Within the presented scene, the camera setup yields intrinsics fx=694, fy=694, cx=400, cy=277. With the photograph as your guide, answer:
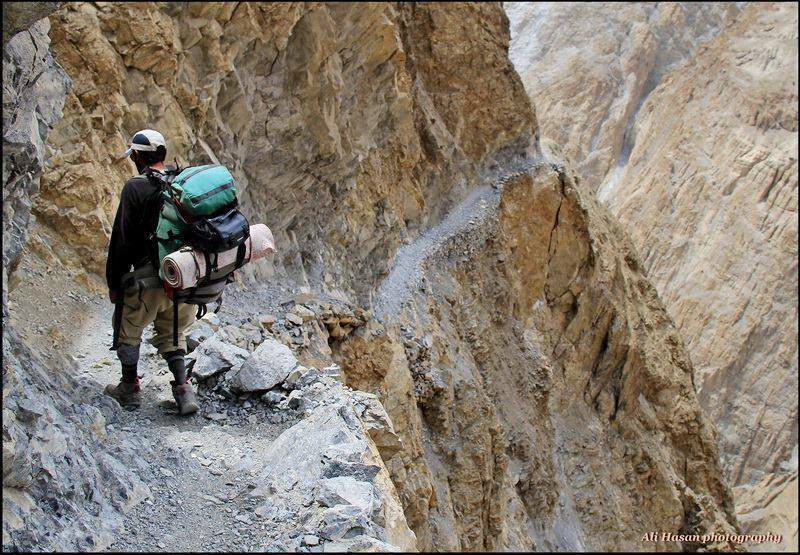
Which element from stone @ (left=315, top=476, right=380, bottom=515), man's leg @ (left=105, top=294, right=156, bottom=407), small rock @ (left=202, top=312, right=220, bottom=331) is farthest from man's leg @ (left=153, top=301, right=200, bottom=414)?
small rock @ (left=202, top=312, right=220, bottom=331)

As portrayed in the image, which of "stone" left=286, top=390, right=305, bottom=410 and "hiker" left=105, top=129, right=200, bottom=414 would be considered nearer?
"hiker" left=105, top=129, right=200, bottom=414

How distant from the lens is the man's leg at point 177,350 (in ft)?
18.0

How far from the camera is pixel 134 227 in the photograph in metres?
5.25

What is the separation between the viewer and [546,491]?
18.8 m

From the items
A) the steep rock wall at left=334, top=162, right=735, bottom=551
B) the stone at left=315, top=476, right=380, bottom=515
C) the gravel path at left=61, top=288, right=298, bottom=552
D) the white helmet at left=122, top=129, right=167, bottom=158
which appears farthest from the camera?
the steep rock wall at left=334, top=162, right=735, bottom=551

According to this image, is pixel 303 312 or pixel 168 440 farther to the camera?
pixel 303 312

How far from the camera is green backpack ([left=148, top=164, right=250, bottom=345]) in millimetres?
4820

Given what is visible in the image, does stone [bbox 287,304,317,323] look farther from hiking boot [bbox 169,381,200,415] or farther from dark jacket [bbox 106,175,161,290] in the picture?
dark jacket [bbox 106,175,161,290]

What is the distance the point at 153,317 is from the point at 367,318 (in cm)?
741

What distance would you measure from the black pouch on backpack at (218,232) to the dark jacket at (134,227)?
1.64ft

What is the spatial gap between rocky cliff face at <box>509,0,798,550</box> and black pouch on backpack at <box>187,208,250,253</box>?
42.9m

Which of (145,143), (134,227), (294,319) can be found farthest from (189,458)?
(294,319)

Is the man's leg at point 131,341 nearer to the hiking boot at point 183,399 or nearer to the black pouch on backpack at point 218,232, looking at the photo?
the hiking boot at point 183,399

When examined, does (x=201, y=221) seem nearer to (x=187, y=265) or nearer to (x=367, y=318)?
(x=187, y=265)
